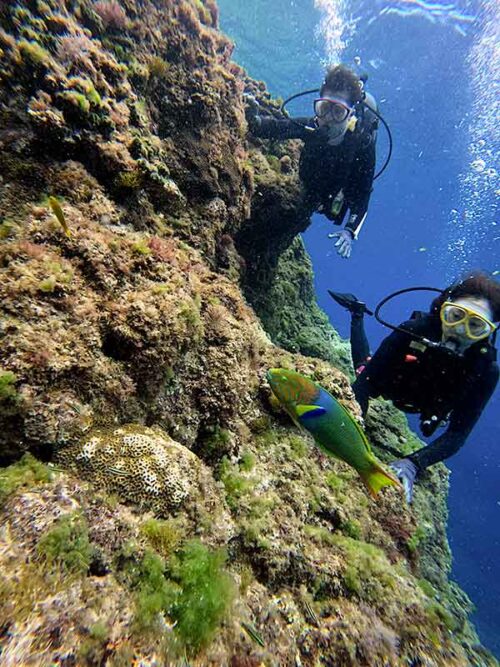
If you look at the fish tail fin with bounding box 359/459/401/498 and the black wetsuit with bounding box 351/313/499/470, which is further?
the black wetsuit with bounding box 351/313/499/470

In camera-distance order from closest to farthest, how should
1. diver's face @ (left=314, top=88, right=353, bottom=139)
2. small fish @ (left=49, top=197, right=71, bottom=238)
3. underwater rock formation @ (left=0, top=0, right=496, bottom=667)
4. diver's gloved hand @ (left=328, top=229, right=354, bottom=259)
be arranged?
underwater rock formation @ (left=0, top=0, right=496, bottom=667), small fish @ (left=49, top=197, right=71, bottom=238), diver's gloved hand @ (left=328, top=229, right=354, bottom=259), diver's face @ (left=314, top=88, right=353, bottom=139)

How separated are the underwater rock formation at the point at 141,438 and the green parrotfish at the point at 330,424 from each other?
0.72 metres

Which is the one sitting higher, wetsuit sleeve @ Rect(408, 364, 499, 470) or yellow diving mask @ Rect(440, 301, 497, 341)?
yellow diving mask @ Rect(440, 301, 497, 341)

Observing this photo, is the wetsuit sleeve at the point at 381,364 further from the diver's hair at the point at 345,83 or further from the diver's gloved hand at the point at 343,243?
the diver's hair at the point at 345,83

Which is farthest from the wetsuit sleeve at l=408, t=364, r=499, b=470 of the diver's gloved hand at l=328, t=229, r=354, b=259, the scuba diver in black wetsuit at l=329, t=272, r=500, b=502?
the diver's gloved hand at l=328, t=229, r=354, b=259

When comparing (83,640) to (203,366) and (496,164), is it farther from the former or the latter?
(496,164)

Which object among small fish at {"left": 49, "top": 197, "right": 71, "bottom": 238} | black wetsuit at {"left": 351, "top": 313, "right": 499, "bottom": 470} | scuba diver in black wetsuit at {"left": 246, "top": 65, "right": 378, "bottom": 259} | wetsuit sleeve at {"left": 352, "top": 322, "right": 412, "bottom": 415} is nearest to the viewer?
small fish at {"left": 49, "top": 197, "right": 71, "bottom": 238}

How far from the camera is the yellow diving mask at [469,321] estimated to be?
13.4 ft

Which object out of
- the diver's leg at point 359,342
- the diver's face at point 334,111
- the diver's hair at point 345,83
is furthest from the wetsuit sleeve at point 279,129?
the diver's leg at point 359,342

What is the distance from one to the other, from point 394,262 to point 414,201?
98.8 ft

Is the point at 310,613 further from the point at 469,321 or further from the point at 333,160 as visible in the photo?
the point at 333,160

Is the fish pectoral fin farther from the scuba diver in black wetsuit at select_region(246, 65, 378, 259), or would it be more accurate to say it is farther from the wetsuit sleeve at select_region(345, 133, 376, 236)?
the wetsuit sleeve at select_region(345, 133, 376, 236)

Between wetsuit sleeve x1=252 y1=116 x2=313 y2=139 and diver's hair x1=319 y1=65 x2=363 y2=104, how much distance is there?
31.3 inches

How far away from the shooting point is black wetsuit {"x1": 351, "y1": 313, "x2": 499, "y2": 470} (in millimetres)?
4227
